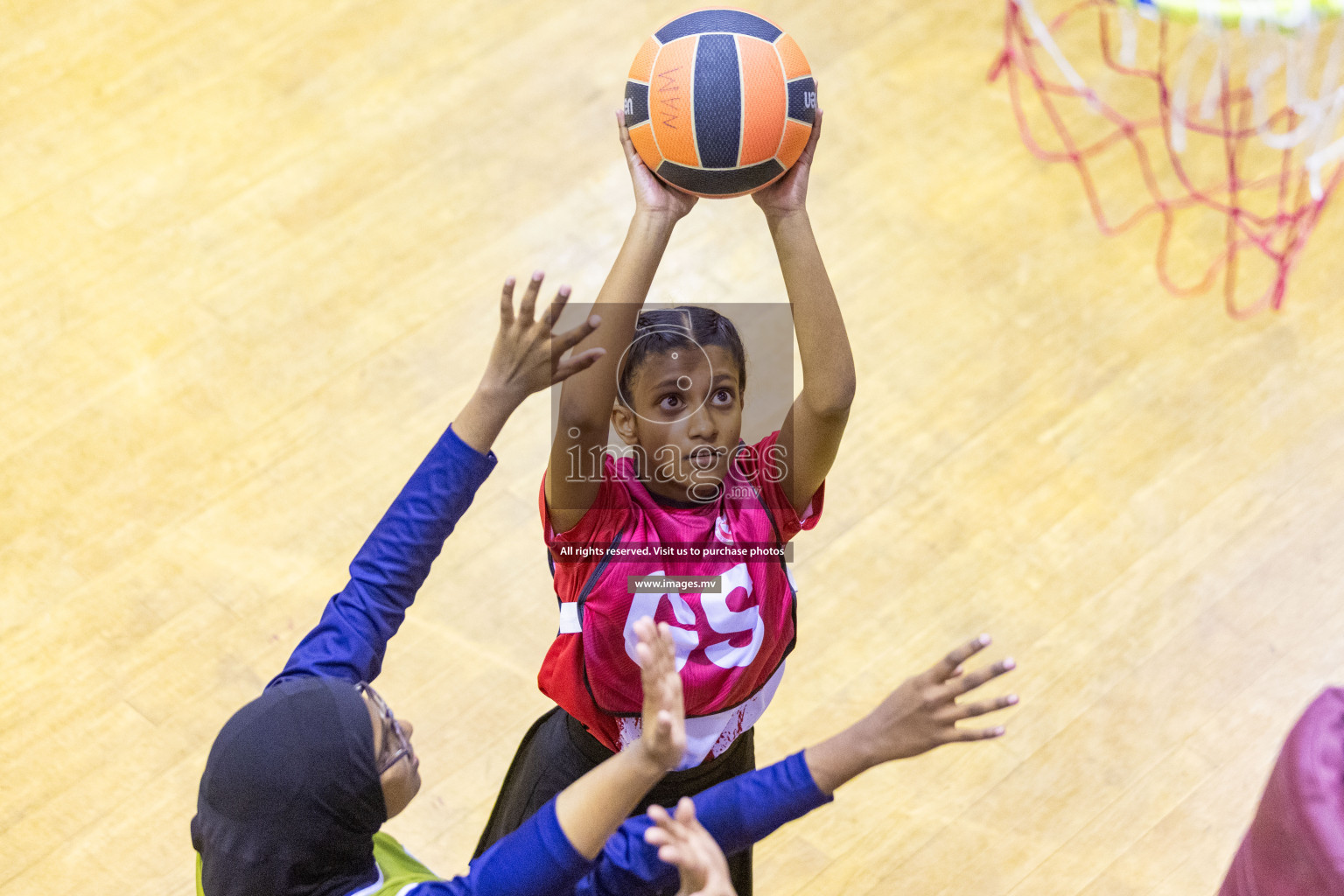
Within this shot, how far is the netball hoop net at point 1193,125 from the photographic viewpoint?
3395mm

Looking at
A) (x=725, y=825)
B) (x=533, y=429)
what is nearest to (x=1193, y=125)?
(x=533, y=429)

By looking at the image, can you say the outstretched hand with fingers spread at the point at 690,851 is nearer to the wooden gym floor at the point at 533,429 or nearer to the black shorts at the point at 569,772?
the black shorts at the point at 569,772

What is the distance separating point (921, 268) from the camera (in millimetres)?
3307

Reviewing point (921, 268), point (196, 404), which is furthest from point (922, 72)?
point (196, 404)

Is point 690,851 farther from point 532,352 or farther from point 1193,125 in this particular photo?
point 1193,125

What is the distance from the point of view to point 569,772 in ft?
6.01

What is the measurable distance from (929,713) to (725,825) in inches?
10.4

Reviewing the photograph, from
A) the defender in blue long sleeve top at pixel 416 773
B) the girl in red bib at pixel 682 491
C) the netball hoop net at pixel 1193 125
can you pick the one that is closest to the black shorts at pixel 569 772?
the girl in red bib at pixel 682 491

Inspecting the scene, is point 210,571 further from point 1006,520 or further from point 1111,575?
point 1111,575

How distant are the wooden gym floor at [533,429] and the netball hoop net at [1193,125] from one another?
82mm

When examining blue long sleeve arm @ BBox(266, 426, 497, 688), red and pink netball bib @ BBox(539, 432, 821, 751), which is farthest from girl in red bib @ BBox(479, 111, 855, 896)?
blue long sleeve arm @ BBox(266, 426, 497, 688)

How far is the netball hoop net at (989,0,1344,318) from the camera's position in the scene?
11.1 ft

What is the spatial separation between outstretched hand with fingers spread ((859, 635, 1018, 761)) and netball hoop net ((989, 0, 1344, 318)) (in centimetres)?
227

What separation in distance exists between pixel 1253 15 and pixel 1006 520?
1360 millimetres
